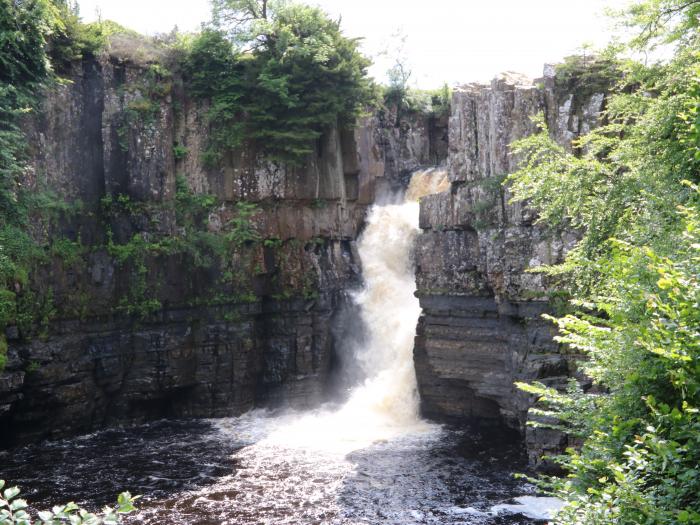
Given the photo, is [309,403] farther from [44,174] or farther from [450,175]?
[44,174]

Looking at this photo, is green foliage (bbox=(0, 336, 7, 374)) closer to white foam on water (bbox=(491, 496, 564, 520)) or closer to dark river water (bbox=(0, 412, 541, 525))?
dark river water (bbox=(0, 412, 541, 525))

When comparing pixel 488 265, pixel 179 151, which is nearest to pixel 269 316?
pixel 179 151

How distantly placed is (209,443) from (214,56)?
16.8 metres

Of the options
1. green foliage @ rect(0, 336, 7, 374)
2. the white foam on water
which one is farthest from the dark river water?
green foliage @ rect(0, 336, 7, 374)

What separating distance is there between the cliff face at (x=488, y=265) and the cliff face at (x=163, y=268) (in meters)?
5.91

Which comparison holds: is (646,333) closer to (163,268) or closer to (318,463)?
(318,463)

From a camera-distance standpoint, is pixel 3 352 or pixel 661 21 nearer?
pixel 661 21

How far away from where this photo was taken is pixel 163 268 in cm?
2883

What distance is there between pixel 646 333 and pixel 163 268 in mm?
23690

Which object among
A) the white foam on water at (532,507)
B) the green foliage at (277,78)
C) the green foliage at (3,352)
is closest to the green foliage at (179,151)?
the green foliage at (277,78)

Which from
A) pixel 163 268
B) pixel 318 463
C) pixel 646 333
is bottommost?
pixel 318 463

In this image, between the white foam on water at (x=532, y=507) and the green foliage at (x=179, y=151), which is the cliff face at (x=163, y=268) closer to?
the green foliage at (x=179, y=151)

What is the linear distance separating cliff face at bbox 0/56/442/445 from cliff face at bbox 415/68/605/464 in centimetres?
591

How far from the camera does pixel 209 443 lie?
25.5 metres
